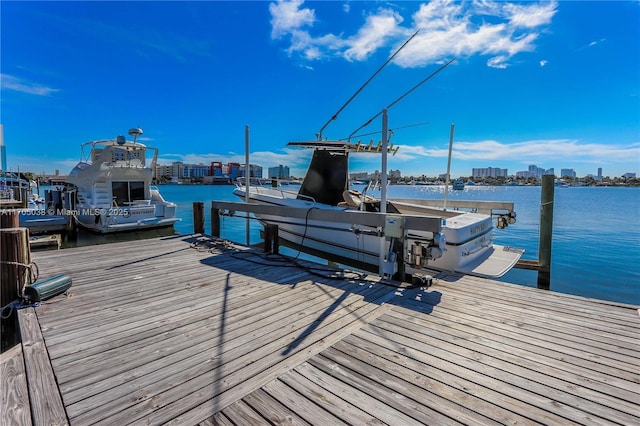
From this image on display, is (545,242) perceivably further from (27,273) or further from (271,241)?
(27,273)

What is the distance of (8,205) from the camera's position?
610 inches

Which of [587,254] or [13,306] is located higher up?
[13,306]

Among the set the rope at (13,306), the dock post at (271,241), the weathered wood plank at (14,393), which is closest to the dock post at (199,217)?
the dock post at (271,241)

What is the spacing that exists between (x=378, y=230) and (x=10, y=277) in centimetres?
449

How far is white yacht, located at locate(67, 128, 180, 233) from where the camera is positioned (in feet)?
44.3

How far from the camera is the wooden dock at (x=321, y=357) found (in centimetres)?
182

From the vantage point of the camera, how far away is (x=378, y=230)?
4973mm

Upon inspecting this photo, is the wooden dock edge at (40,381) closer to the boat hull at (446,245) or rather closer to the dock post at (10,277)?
the dock post at (10,277)

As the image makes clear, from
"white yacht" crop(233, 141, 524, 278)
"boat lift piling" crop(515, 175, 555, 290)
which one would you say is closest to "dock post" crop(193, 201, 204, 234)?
"white yacht" crop(233, 141, 524, 278)

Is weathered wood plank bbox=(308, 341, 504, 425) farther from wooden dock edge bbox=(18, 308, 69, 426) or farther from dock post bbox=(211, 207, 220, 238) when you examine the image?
dock post bbox=(211, 207, 220, 238)

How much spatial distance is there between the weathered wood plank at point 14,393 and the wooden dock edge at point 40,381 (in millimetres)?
25

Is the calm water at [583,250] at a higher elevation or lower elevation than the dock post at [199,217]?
lower

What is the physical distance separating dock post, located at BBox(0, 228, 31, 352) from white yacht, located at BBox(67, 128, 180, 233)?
10.9 metres

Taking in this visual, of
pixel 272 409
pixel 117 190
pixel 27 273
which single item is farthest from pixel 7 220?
pixel 117 190
